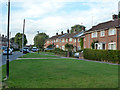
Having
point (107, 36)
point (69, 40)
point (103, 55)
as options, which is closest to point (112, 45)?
point (107, 36)

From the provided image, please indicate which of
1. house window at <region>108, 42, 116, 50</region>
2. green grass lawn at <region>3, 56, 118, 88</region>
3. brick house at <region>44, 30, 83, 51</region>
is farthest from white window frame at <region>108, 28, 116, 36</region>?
brick house at <region>44, 30, 83, 51</region>

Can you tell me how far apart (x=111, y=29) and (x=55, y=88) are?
2429cm

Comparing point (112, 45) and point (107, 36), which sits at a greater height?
point (107, 36)

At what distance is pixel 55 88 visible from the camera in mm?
6844

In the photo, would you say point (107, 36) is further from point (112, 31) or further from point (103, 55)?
point (103, 55)

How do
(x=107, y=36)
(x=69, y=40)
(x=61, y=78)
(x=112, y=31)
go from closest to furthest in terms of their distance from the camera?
1. (x=61, y=78)
2. (x=112, y=31)
3. (x=107, y=36)
4. (x=69, y=40)

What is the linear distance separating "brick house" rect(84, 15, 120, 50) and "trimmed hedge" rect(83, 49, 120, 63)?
5311 mm

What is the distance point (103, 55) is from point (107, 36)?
9.10 metres

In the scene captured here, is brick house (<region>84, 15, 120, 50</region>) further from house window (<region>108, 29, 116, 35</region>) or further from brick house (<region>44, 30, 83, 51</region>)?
brick house (<region>44, 30, 83, 51</region>)

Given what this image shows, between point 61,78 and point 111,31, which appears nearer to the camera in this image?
point 61,78

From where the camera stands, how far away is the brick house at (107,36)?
90.9 feet

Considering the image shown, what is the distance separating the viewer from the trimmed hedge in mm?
19578

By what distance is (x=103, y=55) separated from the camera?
72.5 ft

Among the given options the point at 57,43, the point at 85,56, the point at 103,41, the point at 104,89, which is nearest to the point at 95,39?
the point at 103,41
